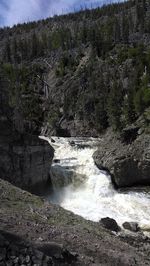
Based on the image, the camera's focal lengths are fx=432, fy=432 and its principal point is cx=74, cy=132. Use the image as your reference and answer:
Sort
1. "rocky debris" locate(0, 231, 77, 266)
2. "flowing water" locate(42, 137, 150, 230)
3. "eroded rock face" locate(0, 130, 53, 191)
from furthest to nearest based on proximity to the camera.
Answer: "eroded rock face" locate(0, 130, 53, 191)
"flowing water" locate(42, 137, 150, 230)
"rocky debris" locate(0, 231, 77, 266)

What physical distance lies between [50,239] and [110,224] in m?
15.4

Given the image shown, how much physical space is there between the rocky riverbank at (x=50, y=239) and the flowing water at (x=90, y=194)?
1226cm

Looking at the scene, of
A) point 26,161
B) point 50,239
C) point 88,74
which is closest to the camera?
point 50,239

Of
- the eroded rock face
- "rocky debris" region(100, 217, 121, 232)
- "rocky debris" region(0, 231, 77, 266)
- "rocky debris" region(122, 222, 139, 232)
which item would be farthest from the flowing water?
"rocky debris" region(0, 231, 77, 266)

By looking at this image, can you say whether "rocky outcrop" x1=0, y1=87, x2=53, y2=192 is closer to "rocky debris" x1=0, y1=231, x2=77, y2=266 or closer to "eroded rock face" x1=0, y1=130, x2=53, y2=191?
"eroded rock face" x1=0, y1=130, x2=53, y2=191

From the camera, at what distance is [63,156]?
2249 inches

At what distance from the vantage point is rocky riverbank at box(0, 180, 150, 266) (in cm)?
1622

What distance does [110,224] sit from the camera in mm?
35000

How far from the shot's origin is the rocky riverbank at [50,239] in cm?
1622

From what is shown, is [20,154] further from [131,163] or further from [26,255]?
[26,255]

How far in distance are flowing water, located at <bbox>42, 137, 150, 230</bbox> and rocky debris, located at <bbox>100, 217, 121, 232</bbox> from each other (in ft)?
4.24

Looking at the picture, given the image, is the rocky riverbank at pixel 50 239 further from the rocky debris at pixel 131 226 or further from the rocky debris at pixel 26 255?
the rocky debris at pixel 131 226

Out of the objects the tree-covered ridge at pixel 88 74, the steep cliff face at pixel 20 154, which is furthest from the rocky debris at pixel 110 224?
the tree-covered ridge at pixel 88 74

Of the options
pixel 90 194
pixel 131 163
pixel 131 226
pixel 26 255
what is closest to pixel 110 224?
pixel 131 226
